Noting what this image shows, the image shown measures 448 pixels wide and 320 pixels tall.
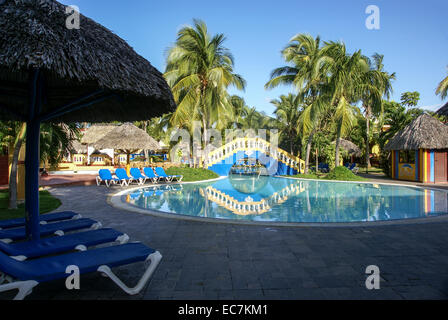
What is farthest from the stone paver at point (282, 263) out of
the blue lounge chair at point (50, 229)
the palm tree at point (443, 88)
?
the palm tree at point (443, 88)

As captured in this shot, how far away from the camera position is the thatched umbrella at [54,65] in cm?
317

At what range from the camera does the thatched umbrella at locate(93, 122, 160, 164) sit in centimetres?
1689

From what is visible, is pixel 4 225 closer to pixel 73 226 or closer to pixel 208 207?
pixel 73 226

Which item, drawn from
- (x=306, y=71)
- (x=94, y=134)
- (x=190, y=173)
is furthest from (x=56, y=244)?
(x=94, y=134)

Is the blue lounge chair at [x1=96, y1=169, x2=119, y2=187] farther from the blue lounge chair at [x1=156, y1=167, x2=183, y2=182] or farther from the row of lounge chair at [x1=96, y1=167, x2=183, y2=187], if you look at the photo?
the blue lounge chair at [x1=156, y1=167, x2=183, y2=182]

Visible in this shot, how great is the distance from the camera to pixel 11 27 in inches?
126

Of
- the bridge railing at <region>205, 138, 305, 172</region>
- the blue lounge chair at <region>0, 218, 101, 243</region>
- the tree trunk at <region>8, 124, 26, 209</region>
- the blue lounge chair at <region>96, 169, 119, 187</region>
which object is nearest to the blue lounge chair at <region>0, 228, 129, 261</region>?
the blue lounge chair at <region>0, 218, 101, 243</region>

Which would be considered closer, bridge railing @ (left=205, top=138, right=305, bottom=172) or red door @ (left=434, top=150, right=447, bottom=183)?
red door @ (left=434, top=150, right=447, bottom=183)

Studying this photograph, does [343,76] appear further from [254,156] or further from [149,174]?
[149,174]

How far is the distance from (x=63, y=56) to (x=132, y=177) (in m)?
12.1

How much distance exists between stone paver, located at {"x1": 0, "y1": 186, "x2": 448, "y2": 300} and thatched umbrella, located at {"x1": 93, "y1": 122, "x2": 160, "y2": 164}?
1166cm

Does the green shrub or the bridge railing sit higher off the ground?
the bridge railing
